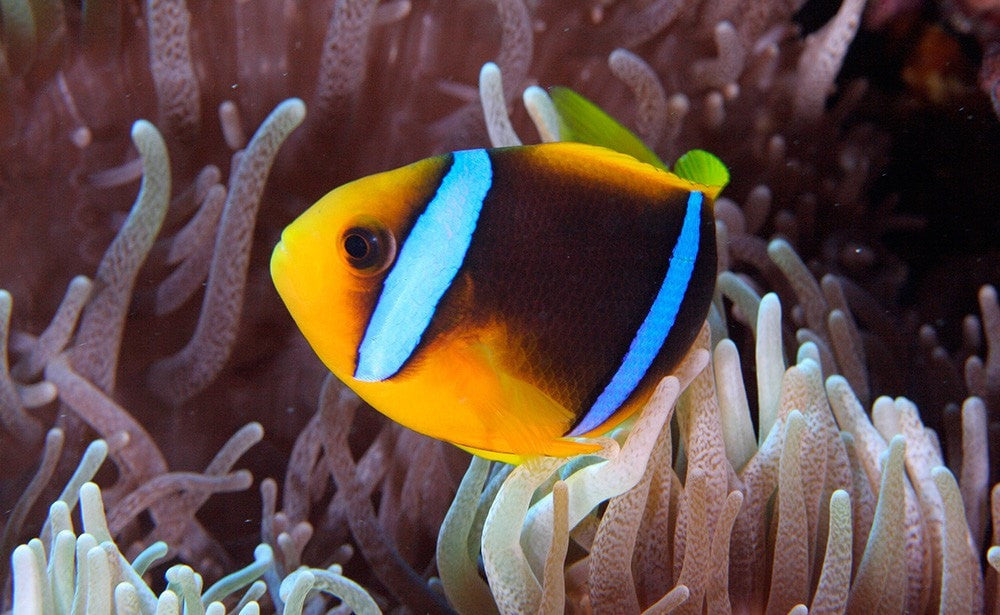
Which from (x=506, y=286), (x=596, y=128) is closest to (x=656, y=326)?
(x=506, y=286)

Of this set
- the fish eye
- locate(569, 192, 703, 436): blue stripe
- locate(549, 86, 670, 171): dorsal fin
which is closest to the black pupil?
the fish eye

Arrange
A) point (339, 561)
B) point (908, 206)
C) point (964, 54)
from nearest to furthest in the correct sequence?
point (339, 561), point (964, 54), point (908, 206)

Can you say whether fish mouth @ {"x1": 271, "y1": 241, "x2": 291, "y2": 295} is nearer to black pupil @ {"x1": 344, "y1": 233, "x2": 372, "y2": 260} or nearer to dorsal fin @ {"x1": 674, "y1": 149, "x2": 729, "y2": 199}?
black pupil @ {"x1": 344, "y1": 233, "x2": 372, "y2": 260}

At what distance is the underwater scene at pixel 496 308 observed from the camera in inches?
32.2

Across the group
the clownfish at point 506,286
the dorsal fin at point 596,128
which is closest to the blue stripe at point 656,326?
the clownfish at point 506,286

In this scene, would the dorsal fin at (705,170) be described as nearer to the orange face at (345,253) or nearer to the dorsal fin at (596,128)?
the dorsal fin at (596,128)

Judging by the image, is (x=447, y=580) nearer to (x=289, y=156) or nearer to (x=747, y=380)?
(x=747, y=380)

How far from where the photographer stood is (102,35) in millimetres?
1484

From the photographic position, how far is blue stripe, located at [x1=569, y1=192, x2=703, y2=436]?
87cm

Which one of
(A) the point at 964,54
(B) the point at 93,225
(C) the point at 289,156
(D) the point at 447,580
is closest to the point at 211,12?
(C) the point at 289,156

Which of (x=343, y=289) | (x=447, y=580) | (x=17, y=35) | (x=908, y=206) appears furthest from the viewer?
(x=908, y=206)

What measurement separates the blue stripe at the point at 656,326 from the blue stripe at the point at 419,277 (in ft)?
0.70

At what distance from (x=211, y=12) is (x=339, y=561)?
39.3 inches

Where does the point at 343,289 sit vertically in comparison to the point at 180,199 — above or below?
above
